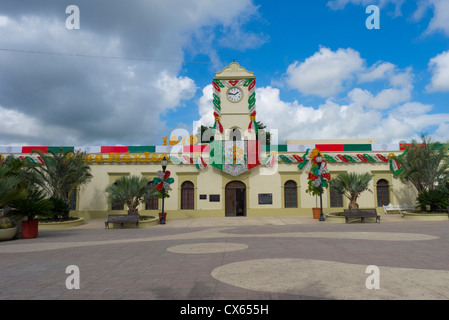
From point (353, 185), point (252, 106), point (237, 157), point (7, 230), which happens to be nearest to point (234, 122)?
point (252, 106)

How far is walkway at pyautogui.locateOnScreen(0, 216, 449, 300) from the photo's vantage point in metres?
4.71

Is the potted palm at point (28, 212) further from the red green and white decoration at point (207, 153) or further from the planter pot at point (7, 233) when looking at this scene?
the red green and white decoration at point (207, 153)

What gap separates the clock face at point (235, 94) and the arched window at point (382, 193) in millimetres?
13635

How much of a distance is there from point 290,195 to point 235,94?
985cm


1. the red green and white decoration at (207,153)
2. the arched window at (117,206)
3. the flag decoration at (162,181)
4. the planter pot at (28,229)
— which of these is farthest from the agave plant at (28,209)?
the red green and white decoration at (207,153)

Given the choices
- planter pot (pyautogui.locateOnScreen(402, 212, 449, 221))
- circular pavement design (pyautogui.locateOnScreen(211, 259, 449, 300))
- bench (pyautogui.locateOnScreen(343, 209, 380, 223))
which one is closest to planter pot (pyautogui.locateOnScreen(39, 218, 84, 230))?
circular pavement design (pyautogui.locateOnScreen(211, 259, 449, 300))

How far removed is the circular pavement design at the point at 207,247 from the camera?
341 inches

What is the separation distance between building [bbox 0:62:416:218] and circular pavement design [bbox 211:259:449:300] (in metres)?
17.1

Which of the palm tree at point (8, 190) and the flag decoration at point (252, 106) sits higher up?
the flag decoration at point (252, 106)

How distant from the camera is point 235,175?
77.9 ft

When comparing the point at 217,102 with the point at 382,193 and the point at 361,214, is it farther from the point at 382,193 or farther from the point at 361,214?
the point at 382,193

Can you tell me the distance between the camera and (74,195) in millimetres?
23906

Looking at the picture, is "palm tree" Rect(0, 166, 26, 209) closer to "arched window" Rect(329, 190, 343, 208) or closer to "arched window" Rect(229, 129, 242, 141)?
"arched window" Rect(229, 129, 242, 141)
